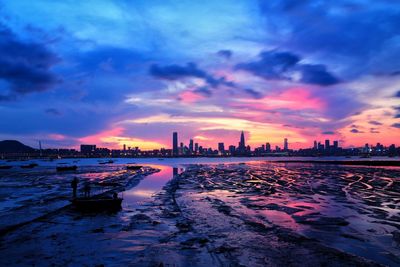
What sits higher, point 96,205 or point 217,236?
point 96,205

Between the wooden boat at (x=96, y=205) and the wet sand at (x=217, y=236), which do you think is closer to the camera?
the wet sand at (x=217, y=236)

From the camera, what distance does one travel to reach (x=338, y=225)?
22.5 m

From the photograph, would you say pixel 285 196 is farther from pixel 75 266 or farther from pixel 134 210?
pixel 75 266

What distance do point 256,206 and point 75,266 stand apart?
19.5 metres

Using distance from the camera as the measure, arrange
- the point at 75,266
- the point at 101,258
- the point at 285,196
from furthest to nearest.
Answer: the point at 285,196 → the point at 101,258 → the point at 75,266

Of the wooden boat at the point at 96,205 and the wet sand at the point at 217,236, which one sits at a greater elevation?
the wooden boat at the point at 96,205

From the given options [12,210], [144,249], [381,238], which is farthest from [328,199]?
[12,210]

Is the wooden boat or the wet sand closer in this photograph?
the wet sand

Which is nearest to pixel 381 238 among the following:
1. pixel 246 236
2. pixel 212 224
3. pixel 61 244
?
pixel 246 236

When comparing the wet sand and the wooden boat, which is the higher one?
the wooden boat

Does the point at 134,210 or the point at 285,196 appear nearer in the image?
the point at 134,210

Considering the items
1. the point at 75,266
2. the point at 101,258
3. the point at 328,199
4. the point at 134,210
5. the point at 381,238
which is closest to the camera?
the point at 75,266

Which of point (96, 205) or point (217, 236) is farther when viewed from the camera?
point (96, 205)

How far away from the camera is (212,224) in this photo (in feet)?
76.9
